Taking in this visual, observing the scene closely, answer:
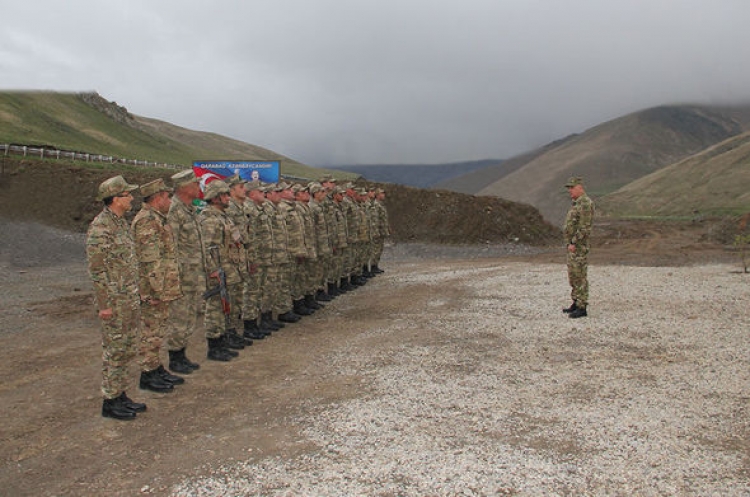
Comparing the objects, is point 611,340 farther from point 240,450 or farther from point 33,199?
point 33,199

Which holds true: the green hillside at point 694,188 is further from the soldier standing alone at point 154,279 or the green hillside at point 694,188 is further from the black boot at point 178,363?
the soldier standing alone at point 154,279

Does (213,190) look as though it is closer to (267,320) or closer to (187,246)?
(187,246)

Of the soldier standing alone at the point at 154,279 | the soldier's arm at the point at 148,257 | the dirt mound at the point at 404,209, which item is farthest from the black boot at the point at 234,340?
the dirt mound at the point at 404,209

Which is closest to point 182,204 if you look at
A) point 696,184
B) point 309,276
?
point 309,276

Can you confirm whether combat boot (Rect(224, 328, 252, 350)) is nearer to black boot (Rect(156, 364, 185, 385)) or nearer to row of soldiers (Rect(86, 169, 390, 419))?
row of soldiers (Rect(86, 169, 390, 419))

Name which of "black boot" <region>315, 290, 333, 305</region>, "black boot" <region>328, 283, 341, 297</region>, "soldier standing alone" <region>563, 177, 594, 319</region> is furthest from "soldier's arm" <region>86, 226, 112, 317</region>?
"black boot" <region>328, 283, 341, 297</region>

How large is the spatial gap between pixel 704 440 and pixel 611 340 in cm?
341

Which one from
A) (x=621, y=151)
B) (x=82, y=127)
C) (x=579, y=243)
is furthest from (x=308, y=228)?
(x=621, y=151)

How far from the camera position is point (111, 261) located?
554cm

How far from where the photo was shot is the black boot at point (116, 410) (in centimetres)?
560

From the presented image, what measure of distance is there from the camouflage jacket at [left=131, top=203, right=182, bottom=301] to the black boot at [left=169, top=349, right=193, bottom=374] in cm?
103

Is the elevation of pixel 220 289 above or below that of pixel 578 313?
above

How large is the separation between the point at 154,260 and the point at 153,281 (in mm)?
235

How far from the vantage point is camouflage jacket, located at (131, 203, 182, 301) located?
246 inches
